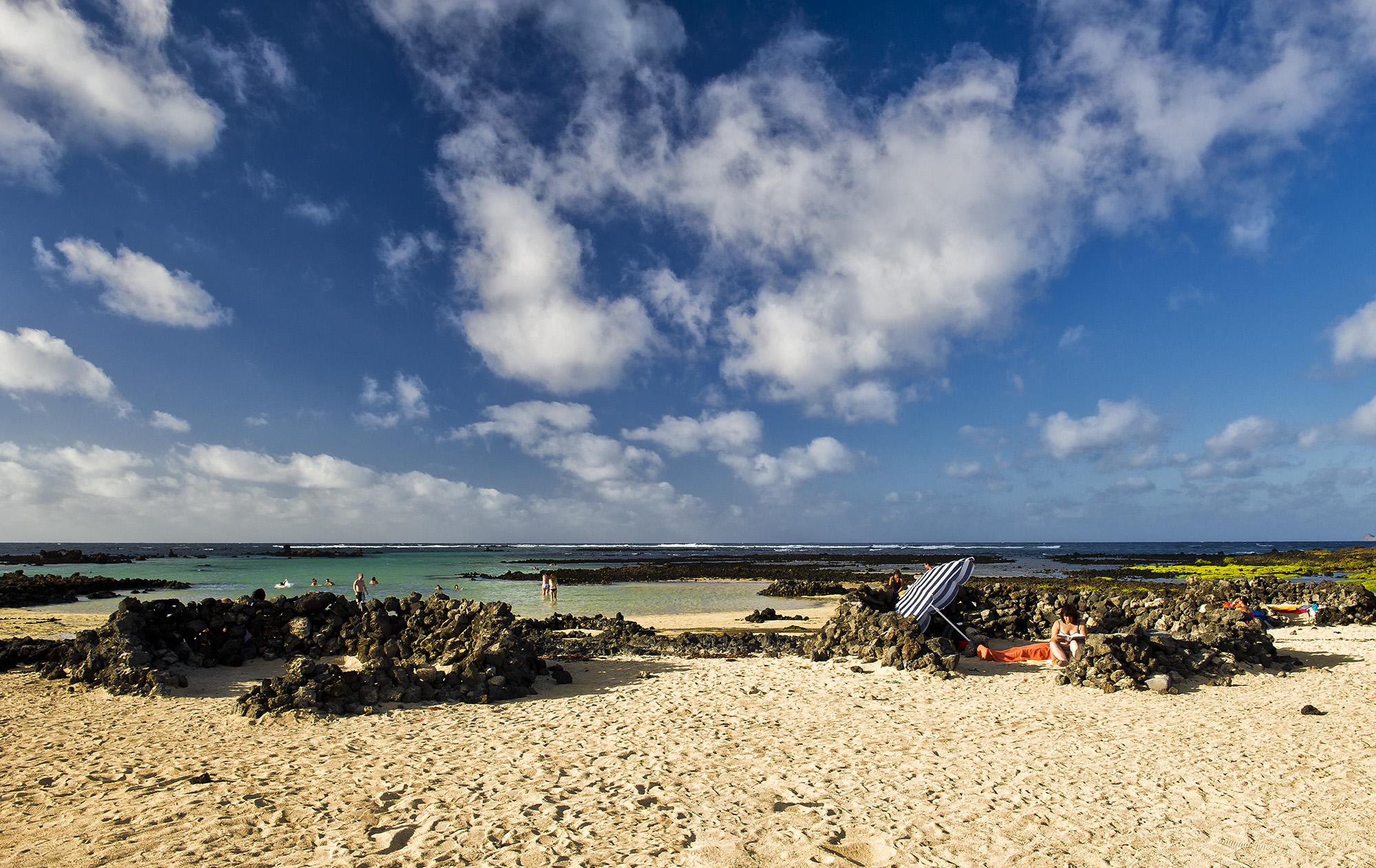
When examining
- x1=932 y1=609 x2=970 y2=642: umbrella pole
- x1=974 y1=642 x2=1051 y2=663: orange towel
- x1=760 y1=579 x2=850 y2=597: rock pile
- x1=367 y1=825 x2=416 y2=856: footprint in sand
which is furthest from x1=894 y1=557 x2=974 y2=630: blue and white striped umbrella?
x1=760 y1=579 x2=850 y2=597: rock pile

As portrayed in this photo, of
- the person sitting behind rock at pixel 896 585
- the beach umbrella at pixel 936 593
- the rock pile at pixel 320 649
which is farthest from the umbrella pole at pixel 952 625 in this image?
the rock pile at pixel 320 649

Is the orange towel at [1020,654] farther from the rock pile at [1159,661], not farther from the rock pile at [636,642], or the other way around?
the rock pile at [636,642]

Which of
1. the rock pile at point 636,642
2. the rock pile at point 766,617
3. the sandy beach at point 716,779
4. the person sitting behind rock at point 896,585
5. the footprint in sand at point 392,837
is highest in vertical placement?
the person sitting behind rock at point 896,585

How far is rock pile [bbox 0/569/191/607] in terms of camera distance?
125 ft

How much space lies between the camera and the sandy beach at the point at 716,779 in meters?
6.44

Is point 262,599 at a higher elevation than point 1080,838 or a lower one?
higher

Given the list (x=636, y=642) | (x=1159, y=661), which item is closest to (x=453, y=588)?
(x=636, y=642)

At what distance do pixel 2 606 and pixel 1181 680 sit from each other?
50203 mm

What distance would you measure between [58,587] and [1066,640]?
56690 millimetres

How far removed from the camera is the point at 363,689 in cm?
1174

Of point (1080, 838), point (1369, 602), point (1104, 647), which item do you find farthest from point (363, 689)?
point (1369, 602)

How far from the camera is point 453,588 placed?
44281mm

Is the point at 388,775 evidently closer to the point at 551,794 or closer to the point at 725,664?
the point at 551,794

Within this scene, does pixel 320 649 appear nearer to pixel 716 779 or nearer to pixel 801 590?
pixel 716 779
